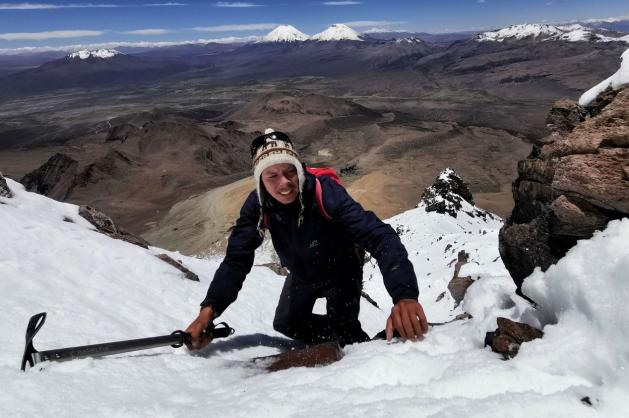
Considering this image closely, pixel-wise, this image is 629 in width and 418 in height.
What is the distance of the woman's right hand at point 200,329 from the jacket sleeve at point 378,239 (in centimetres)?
127

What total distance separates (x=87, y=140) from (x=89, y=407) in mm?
101345

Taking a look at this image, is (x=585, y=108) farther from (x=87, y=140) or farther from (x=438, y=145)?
(x=87, y=140)

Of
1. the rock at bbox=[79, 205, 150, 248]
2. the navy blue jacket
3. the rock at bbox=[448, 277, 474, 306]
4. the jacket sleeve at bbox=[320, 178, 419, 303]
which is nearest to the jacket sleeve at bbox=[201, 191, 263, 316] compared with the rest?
the navy blue jacket

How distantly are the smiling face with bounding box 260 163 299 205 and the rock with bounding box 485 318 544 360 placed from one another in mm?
1677

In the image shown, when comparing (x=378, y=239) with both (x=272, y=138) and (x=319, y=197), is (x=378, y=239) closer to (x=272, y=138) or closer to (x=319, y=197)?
(x=319, y=197)

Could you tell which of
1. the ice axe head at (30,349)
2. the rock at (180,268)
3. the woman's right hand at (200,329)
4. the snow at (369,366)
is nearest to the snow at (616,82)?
the snow at (369,366)

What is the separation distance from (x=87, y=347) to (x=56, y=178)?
60.0m

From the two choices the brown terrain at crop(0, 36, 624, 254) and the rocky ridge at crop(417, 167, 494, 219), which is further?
the brown terrain at crop(0, 36, 624, 254)

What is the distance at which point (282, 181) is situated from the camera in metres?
3.44

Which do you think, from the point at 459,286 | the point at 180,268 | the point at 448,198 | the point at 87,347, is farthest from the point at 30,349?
the point at 448,198

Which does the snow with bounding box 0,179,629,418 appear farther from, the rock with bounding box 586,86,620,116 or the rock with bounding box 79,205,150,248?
the rock with bounding box 79,205,150,248

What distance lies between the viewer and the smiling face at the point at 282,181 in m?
3.44

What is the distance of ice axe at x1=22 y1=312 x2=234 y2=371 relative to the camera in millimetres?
2766

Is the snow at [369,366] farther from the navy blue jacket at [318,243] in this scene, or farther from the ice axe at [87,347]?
the navy blue jacket at [318,243]
